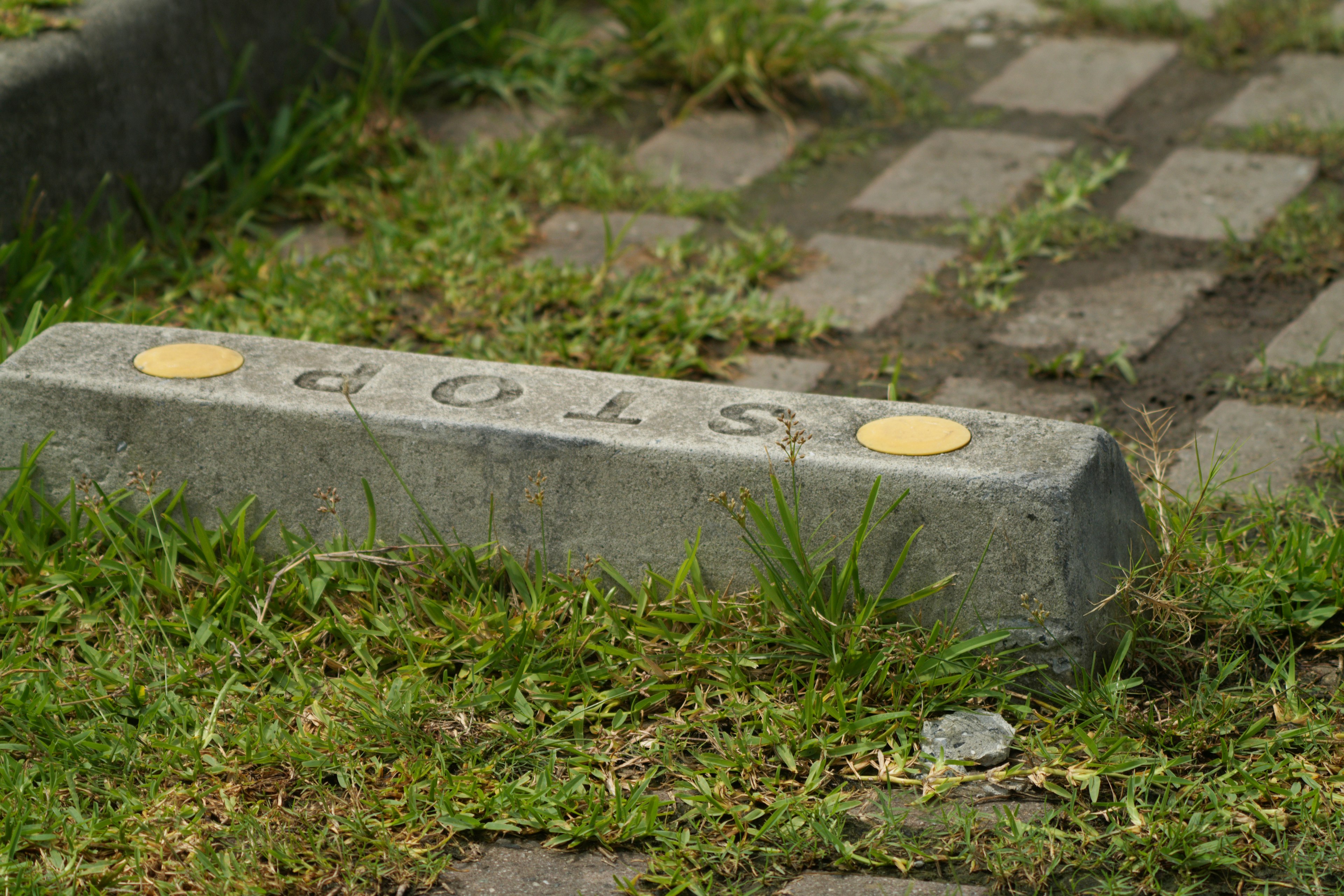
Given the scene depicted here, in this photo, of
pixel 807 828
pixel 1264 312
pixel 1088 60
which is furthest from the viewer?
pixel 1088 60

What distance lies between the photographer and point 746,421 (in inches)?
74.3

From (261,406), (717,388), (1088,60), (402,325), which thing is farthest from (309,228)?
(1088,60)

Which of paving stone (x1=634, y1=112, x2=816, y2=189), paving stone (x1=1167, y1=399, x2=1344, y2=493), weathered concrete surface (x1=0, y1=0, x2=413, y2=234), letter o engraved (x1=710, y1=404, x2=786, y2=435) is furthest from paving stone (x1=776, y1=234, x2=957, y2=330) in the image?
weathered concrete surface (x1=0, y1=0, x2=413, y2=234)

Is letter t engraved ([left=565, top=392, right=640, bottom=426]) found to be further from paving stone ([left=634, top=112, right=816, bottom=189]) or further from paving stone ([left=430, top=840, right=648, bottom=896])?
paving stone ([left=634, top=112, right=816, bottom=189])

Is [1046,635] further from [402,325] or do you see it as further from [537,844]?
[402,325]

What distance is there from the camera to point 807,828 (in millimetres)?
1589

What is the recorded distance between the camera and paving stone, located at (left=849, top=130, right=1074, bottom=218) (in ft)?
11.2

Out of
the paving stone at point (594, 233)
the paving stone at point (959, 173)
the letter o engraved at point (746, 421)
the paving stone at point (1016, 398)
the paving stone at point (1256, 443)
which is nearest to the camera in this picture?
the letter o engraved at point (746, 421)

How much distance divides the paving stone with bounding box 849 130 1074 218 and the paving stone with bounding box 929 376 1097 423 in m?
0.85

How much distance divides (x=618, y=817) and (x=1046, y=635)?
60cm

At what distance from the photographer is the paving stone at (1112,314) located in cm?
276

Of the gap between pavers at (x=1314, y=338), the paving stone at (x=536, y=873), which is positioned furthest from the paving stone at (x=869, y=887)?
the gap between pavers at (x=1314, y=338)

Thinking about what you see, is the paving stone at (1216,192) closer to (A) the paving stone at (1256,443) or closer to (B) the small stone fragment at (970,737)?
(A) the paving stone at (1256,443)

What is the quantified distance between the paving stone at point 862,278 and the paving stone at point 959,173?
0.20 metres
